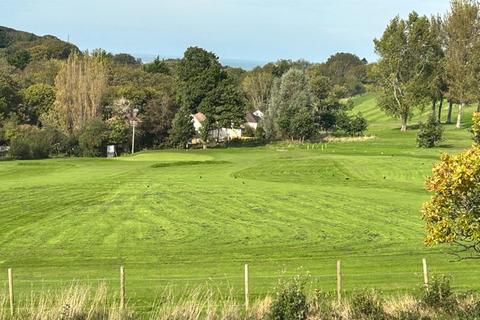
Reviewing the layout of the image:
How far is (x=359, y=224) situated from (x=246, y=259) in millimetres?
7062

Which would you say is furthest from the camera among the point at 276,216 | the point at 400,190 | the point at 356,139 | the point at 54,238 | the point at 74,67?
the point at 74,67

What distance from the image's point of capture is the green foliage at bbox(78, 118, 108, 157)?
70.7m

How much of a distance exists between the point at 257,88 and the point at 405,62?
49332 mm

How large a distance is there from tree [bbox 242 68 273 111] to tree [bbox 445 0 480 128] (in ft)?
160

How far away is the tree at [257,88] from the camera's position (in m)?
118

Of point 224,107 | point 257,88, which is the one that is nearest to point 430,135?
point 224,107

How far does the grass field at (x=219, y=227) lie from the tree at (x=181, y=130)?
28.3 m

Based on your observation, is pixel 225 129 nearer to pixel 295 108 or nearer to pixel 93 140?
pixel 295 108

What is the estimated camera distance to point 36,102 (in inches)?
3484

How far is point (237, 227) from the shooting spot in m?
23.8

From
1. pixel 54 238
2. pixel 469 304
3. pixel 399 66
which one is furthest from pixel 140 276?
pixel 399 66

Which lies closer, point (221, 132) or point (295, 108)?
point (295, 108)

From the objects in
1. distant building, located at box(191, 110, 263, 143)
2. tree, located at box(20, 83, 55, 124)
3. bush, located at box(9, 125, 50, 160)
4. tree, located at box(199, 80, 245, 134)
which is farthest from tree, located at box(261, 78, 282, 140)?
tree, located at box(20, 83, 55, 124)

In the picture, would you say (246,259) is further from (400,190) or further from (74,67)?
(74,67)
